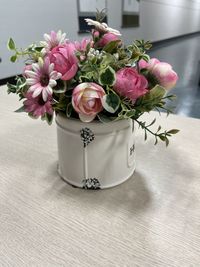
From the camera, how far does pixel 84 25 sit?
12.0 ft

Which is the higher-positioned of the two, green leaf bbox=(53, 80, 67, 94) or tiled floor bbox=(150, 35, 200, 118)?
green leaf bbox=(53, 80, 67, 94)

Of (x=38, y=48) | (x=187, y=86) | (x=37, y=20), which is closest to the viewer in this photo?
(x=38, y=48)

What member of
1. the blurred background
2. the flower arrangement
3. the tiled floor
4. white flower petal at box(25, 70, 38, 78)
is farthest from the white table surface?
the tiled floor

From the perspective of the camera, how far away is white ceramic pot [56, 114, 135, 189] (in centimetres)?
48

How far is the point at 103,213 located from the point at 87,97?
0.69 ft

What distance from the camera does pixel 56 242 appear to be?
418 mm

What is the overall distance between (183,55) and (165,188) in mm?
5888

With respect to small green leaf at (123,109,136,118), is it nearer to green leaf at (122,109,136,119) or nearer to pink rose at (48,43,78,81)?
green leaf at (122,109,136,119)

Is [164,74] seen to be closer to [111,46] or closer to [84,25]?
[111,46]

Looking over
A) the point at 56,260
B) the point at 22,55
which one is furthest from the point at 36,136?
the point at 56,260

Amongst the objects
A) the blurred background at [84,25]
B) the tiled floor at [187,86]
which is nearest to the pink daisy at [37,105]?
the blurred background at [84,25]

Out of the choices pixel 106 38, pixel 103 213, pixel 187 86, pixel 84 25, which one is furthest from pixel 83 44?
pixel 84 25

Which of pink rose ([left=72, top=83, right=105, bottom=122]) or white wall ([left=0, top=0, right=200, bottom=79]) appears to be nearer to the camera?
pink rose ([left=72, top=83, right=105, bottom=122])

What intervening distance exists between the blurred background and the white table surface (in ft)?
1.77
